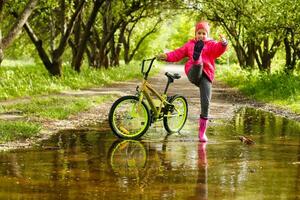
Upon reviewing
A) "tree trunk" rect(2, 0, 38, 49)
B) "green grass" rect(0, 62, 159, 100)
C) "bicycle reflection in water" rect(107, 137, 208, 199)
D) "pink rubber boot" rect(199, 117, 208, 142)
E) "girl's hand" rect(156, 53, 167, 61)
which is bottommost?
"bicycle reflection in water" rect(107, 137, 208, 199)

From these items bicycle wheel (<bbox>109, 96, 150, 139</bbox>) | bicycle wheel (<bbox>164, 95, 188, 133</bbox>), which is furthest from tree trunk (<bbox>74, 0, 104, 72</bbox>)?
bicycle wheel (<bbox>109, 96, 150, 139</bbox>)

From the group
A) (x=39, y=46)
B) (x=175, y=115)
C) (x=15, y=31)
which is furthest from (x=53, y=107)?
(x=39, y=46)

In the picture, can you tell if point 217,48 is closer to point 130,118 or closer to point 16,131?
point 130,118

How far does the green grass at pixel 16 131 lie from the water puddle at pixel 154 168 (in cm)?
41

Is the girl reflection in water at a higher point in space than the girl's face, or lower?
lower

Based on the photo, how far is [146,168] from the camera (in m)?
6.48

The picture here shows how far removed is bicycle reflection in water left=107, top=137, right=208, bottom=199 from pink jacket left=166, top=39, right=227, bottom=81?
4.55 ft

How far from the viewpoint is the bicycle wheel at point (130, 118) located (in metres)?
9.18

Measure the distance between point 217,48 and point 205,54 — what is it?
23 cm

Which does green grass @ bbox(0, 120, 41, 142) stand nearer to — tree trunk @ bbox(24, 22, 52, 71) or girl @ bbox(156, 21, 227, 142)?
girl @ bbox(156, 21, 227, 142)

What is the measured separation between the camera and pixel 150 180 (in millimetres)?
5777

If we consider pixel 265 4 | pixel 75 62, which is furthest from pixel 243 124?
pixel 75 62

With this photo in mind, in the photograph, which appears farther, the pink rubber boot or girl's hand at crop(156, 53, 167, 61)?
girl's hand at crop(156, 53, 167, 61)

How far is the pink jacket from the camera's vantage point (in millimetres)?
8984
